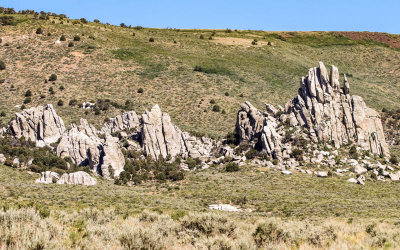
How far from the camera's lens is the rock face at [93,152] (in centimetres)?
4869

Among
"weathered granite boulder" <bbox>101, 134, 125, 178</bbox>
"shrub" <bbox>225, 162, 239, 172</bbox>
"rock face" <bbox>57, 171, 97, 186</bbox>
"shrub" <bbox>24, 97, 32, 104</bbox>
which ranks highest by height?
"shrub" <bbox>24, 97, 32, 104</bbox>

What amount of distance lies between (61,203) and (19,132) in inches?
1302

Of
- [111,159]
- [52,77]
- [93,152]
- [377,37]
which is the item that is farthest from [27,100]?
[377,37]

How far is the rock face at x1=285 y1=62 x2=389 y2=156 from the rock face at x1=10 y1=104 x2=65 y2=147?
37.2 meters

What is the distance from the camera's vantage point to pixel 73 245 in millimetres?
12578

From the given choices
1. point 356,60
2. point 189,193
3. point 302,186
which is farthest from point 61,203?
point 356,60

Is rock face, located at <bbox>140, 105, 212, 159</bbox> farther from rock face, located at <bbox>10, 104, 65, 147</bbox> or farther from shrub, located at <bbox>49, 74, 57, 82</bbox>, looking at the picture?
shrub, located at <bbox>49, 74, 57, 82</bbox>

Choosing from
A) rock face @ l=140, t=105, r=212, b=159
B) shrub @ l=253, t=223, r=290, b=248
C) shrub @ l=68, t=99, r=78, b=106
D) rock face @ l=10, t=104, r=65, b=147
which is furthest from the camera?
shrub @ l=68, t=99, r=78, b=106

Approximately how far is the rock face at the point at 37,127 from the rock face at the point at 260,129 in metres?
29.1

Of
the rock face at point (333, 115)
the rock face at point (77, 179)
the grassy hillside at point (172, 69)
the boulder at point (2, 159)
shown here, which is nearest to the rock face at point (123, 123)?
the grassy hillside at point (172, 69)

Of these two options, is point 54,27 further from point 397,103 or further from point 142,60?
point 397,103

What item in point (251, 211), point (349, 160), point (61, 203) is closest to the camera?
point (61, 203)

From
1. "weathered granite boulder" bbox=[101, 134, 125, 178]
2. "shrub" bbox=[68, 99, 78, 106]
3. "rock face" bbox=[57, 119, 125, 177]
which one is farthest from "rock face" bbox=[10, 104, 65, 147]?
"shrub" bbox=[68, 99, 78, 106]

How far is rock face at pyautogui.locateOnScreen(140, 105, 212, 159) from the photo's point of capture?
54.8 m
